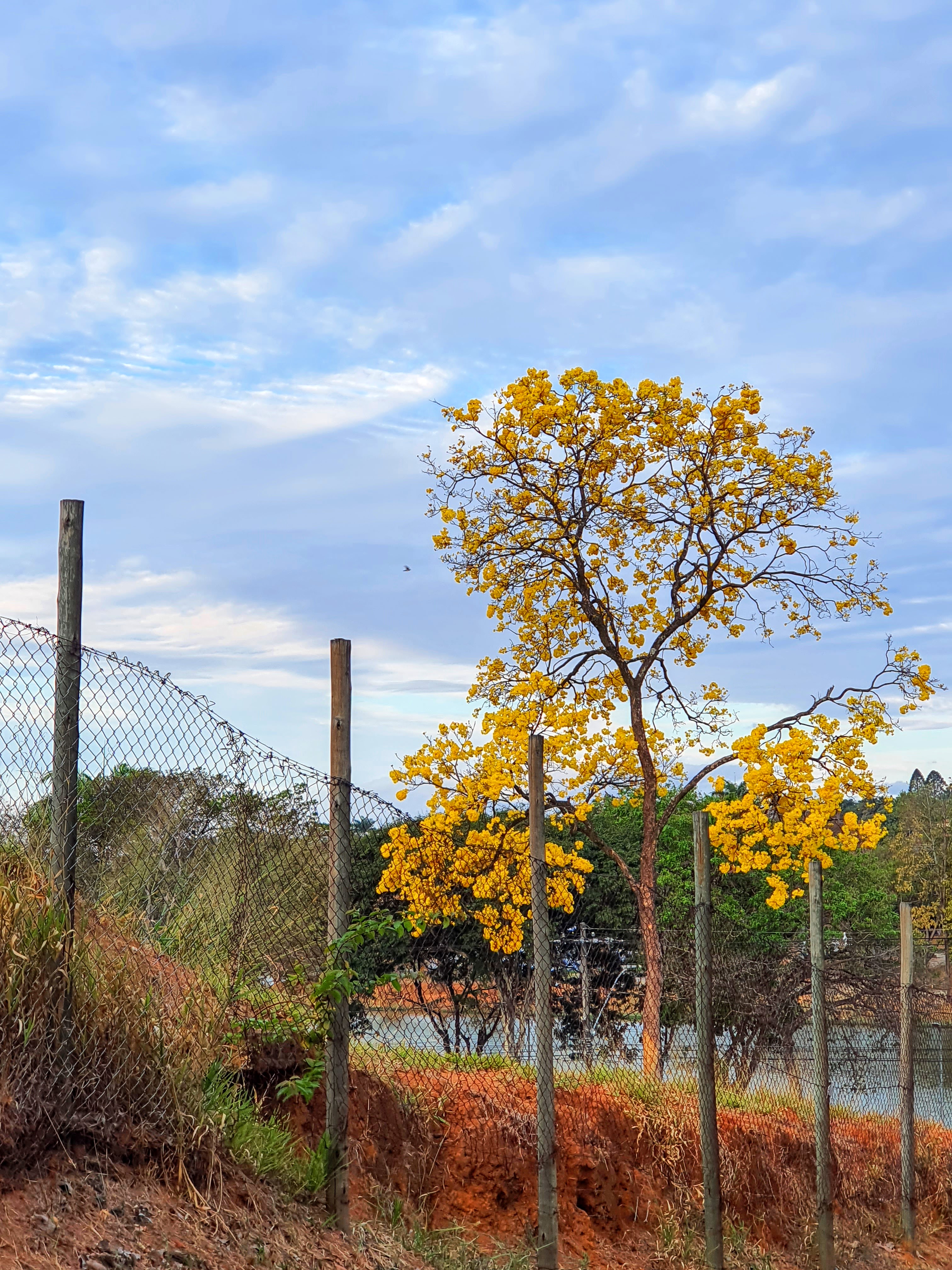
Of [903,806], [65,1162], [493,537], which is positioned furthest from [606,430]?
[903,806]

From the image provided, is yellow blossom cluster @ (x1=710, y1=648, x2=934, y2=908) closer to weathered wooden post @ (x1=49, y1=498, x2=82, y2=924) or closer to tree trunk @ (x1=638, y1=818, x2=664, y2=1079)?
tree trunk @ (x1=638, y1=818, x2=664, y2=1079)

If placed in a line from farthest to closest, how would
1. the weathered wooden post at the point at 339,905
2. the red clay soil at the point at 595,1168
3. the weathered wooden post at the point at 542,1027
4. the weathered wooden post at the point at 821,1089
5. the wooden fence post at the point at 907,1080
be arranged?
the wooden fence post at the point at 907,1080, the weathered wooden post at the point at 821,1089, the red clay soil at the point at 595,1168, the weathered wooden post at the point at 542,1027, the weathered wooden post at the point at 339,905

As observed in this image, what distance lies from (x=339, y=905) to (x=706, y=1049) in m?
3.20

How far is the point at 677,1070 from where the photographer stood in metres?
10.2

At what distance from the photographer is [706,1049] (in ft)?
27.2

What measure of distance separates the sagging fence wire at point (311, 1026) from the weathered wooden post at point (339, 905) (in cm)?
6

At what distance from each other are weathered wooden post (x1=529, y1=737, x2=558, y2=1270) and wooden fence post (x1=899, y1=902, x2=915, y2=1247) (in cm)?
504

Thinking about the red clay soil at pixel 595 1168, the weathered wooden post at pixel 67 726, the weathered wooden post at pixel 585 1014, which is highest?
the weathered wooden post at pixel 67 726

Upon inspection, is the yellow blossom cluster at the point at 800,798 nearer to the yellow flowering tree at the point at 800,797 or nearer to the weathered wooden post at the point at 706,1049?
the yellow flowering tree at the point at 800,797

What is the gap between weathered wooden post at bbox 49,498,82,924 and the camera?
5289 millimetres

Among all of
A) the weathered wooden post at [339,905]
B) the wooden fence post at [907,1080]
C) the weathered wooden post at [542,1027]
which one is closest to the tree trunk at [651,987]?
the wooden fence post at [907,1080]

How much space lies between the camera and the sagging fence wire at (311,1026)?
5211 millimetres

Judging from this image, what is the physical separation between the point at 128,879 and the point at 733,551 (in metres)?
11.3

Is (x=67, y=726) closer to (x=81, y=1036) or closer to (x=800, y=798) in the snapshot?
(x=81, y=1036)
